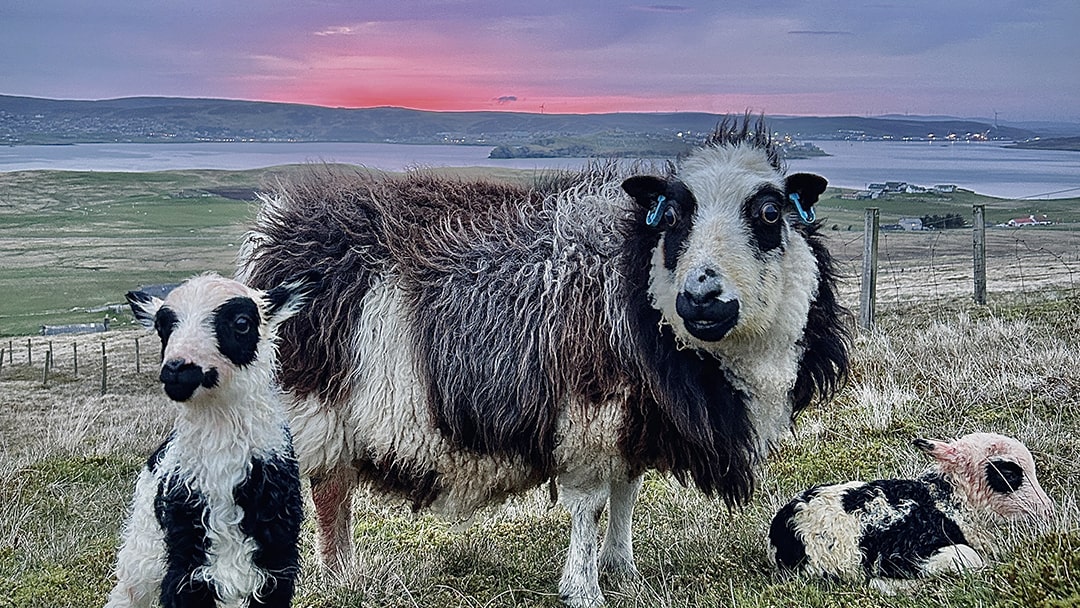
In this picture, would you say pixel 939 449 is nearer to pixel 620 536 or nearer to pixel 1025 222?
pixel 620 536

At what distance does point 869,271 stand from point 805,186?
11.4 meters

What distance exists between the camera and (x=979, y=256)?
16.2 meters

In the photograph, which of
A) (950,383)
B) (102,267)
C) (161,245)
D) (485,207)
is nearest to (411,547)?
(485,207)

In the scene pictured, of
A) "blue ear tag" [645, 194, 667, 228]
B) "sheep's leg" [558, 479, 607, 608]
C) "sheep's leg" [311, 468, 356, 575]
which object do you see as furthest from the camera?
"sheep's leg" [311, 468, 356, 575]

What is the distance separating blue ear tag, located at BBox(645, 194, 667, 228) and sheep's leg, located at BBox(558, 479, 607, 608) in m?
1.68

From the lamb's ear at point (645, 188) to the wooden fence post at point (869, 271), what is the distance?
10649 mm

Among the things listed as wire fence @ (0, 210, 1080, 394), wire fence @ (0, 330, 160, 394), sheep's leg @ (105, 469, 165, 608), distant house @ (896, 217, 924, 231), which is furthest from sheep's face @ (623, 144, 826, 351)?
distant house @ (896, 217, 924, 231)

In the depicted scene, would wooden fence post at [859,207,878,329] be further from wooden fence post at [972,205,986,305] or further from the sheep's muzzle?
the sheep's muzzle

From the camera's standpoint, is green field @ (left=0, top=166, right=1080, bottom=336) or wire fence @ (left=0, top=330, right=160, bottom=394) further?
green field @ (left=0, top=166, right=1080, bottom=336)

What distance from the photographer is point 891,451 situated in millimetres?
7301

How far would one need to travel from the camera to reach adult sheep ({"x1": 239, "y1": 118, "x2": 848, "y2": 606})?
4973mm

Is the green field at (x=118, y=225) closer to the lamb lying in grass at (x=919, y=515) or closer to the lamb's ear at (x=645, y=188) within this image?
the lamb's ear at (x=645, y=188)

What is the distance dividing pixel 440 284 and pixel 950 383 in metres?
5.64

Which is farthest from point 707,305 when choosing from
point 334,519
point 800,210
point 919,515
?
point 334,519
